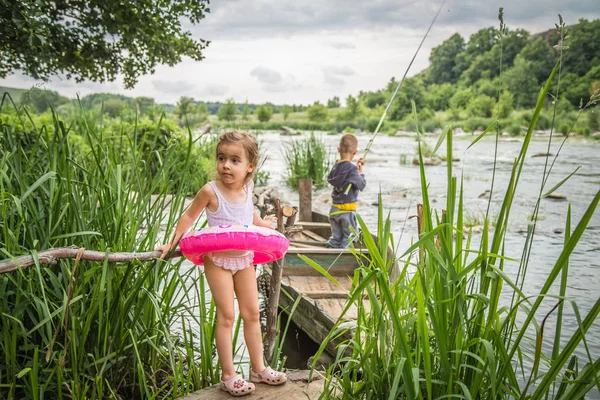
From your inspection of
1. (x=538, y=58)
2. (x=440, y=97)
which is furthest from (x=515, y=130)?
(x=538, y=58)

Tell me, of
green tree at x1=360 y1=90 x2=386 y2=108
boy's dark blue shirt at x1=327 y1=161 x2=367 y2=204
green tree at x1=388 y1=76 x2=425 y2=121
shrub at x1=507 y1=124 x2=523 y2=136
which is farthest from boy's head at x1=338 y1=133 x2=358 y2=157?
green tree at x1=360 y1=90 x2=386 y2=108

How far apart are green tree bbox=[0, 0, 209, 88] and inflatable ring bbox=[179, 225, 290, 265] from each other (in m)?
2.09

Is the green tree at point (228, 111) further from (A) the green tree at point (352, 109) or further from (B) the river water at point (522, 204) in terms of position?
(A) the green tree at point (352, 109)

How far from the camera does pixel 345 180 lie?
530 centimetres

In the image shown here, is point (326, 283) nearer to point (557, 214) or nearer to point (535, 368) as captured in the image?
point (535, 368)

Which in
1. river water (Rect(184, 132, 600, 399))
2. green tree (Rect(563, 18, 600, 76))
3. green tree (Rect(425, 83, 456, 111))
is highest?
green tree (Rect(563, 18, 600, 76))

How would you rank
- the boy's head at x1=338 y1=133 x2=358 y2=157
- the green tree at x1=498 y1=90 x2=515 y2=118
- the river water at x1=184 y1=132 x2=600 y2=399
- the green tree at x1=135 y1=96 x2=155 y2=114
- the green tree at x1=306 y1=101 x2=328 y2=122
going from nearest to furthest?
the boy's head at x1=338 y1=133 x2=358 y2=157
the river water at x1=184 y1=132 x2=600 y2=399
the green tree at x1=135 y1=96 x2=155 y2=114
the green tree at x1=498 y1=90 x2=515 y2=118
the green tree at x1=306 y1=101 x2=328 y2=122

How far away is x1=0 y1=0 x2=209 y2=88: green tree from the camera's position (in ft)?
13.1

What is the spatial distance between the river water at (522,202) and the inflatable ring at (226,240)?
0.52 metres

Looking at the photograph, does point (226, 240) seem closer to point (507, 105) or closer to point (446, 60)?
point (507, 105)

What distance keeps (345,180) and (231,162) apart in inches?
124

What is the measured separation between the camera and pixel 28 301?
82.9 inches

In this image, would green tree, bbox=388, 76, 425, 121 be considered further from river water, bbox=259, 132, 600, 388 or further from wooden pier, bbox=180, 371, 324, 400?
wooden pier, bbox=180, 371, 324, 400

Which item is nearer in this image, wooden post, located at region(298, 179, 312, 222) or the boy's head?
the boy's head
